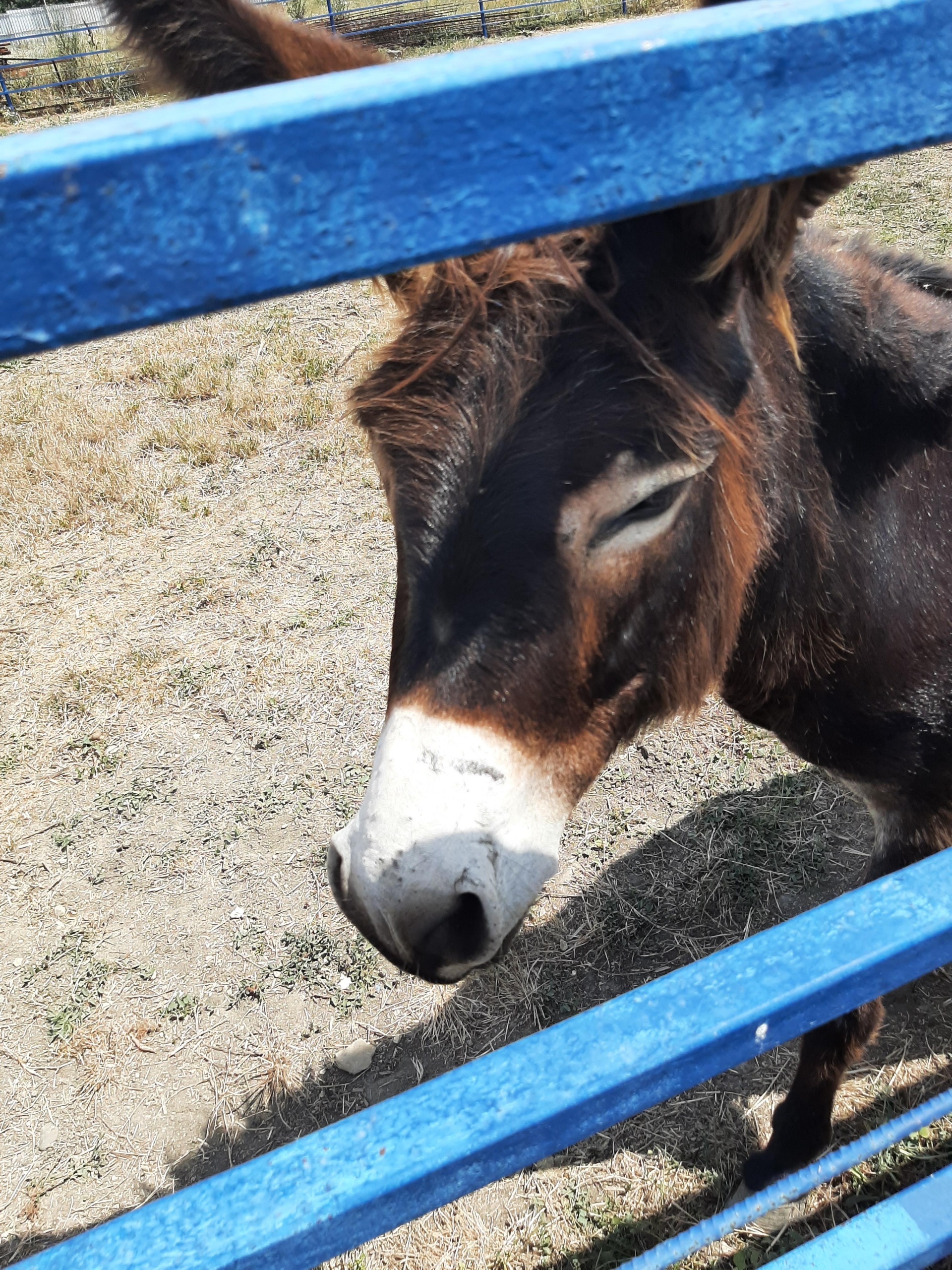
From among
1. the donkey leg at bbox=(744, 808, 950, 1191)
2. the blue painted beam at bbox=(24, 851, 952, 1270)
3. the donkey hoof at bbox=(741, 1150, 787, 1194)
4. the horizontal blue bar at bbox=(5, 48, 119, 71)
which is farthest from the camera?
the horizontal blue bar at bbox=(5, 48, 119, 71)

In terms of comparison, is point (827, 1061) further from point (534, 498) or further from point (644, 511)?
point (534, 498)

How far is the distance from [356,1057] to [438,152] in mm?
2612

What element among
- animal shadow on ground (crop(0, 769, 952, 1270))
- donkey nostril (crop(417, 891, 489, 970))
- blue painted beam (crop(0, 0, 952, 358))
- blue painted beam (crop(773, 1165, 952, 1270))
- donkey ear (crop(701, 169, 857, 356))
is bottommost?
animal shadow on ground (crop(0, 769, 952, 1270))

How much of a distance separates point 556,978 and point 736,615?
1.63 metres

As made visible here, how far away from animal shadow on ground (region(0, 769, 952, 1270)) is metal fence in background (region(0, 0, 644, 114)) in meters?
15.1

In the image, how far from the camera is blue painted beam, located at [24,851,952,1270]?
72 cm

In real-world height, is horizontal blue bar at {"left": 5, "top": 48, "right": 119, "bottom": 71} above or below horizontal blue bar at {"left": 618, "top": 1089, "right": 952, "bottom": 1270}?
above

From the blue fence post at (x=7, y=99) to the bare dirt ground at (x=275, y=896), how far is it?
13634 mm

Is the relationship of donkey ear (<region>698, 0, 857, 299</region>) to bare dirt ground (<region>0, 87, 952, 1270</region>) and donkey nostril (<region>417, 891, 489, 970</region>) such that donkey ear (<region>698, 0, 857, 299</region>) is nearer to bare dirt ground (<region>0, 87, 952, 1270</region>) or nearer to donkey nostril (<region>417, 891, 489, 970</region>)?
donkey nostril (<region>417, 891, 489, 970</region>)

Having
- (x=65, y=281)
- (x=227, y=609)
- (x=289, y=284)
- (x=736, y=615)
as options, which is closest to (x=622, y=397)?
(x=736, y=615)

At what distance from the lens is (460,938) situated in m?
1.23

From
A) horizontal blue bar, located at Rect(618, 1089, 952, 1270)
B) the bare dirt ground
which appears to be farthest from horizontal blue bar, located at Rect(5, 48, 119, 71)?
horizontal blue bar, located at Rect(618, 1089, 952, 1270)

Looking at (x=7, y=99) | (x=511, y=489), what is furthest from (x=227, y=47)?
(x=7, y=99)

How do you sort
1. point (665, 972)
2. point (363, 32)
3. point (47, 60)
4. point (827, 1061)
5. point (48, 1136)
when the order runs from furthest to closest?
point (47, 60)
point (363, 32)
point (665, 972)
point (48, 1136)
point (827, 1061)
